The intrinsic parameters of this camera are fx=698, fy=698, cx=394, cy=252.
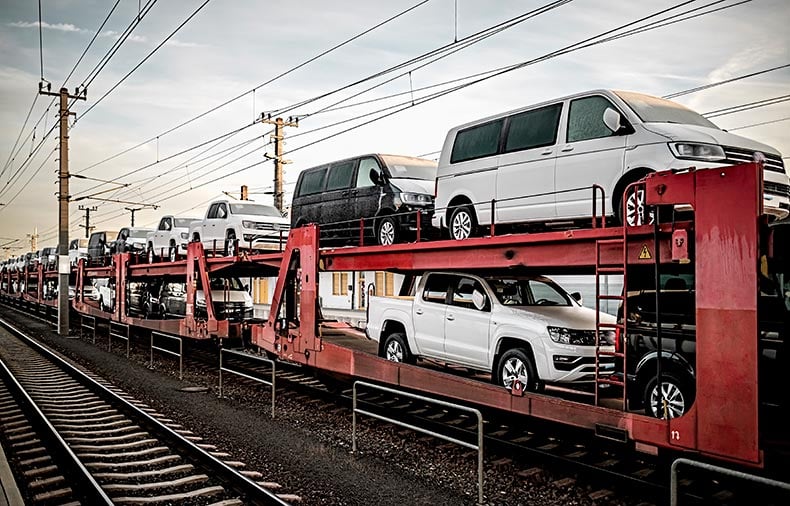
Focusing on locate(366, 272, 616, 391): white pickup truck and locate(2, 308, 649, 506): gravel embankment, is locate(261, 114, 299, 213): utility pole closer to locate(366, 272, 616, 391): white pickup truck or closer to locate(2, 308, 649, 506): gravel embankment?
locate(2, 308, 649, 506): gravel embankment

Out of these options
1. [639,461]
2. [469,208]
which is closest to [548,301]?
[469,208]

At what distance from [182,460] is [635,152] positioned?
251 inches

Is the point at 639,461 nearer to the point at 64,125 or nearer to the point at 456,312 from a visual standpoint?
the point at 456,312

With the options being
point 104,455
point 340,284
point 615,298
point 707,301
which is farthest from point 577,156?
point 340,284

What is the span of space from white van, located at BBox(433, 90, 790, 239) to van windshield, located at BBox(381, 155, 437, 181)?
7.78 ft

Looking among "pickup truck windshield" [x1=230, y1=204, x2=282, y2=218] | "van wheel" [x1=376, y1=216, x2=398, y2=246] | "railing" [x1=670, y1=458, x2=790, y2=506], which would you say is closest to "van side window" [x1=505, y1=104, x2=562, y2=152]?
"van wheel" [x1=376, y1=216, x2=398, y2=246]

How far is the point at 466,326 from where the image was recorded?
9.18 m

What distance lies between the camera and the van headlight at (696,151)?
7297 millimetres

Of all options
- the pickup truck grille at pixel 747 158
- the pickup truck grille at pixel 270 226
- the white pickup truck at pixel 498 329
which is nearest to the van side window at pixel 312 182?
the white pickup truck at pixel 498 329

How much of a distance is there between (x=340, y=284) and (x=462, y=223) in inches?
1110

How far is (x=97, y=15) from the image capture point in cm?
1544

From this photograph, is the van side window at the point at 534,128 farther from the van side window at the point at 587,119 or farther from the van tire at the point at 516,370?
the van tire at the point at 516,370

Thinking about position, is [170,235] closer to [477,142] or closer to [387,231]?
[387,231]

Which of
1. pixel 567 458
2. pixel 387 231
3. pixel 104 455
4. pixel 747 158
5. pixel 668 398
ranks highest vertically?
pixel 747 158
